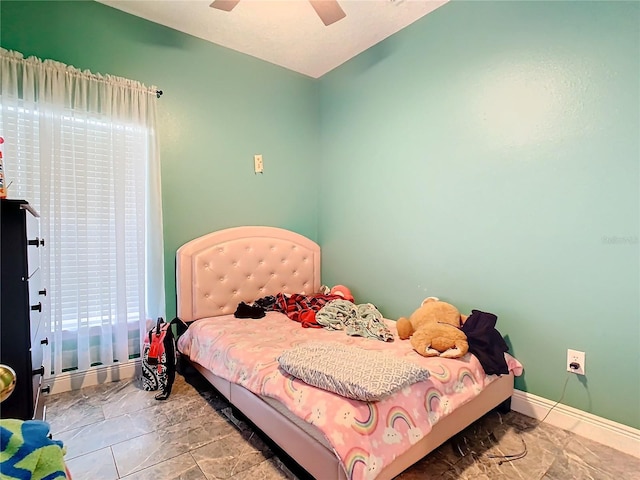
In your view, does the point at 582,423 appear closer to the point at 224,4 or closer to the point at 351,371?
the point at 351,371

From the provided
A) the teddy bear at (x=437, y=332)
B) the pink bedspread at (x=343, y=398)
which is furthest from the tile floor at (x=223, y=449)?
the teddy bear at (x=437, y=332)

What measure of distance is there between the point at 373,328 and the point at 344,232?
118 cm

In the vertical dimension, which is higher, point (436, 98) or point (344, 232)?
point (436, 98)

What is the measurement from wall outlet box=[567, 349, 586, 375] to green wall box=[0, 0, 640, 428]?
0.04 m

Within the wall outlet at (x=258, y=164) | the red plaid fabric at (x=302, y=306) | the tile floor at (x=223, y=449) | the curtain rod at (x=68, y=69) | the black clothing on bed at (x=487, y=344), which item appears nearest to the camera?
the tile floor at (x=223, y=449)

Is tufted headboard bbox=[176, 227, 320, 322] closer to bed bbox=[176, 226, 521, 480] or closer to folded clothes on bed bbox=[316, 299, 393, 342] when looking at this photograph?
bed bbox=[176, 226, 521, 480]

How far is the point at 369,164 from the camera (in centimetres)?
296

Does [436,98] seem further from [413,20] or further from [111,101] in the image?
[111,101]

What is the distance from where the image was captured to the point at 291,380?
1.49 metres

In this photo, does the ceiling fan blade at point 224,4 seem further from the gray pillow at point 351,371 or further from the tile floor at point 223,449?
the tile floor at point 223,449

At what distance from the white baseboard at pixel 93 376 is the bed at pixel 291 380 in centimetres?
42

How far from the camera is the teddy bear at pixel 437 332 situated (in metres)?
1.82

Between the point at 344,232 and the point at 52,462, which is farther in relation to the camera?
the point at 344,232

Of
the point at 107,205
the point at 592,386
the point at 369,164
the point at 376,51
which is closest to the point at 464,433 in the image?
the point at 592,386
